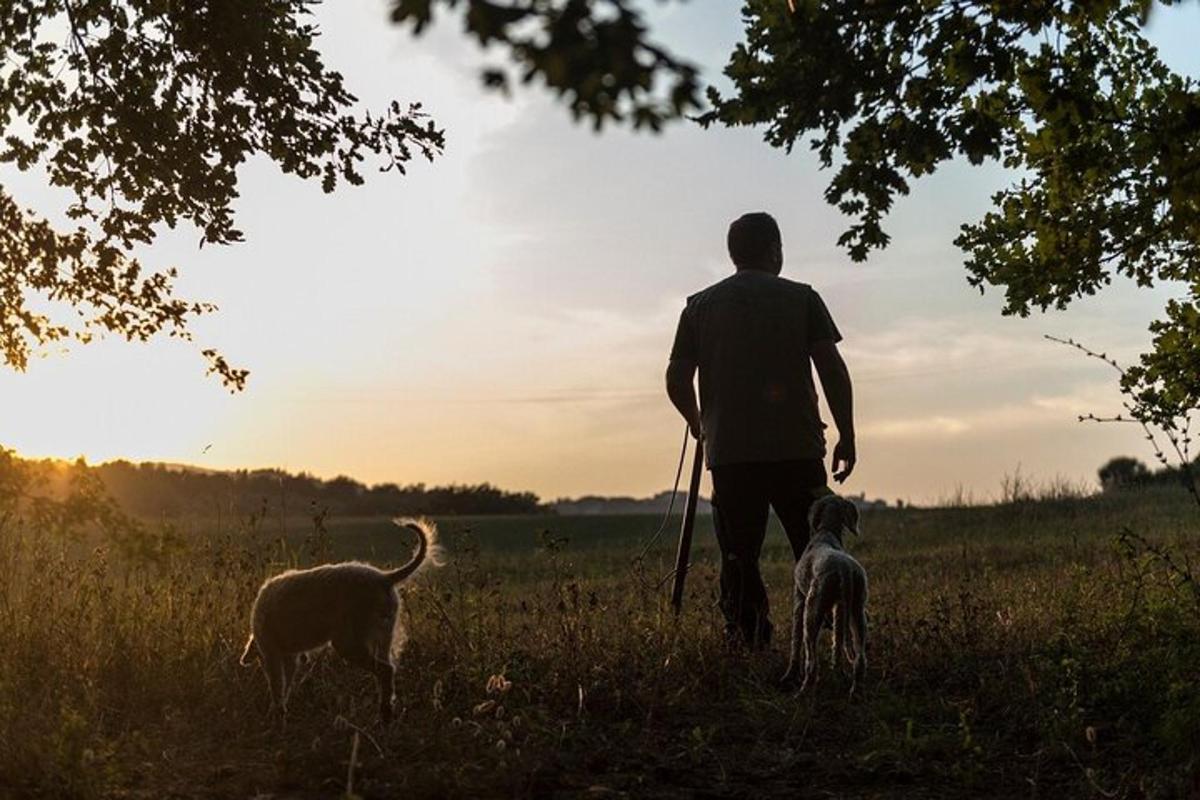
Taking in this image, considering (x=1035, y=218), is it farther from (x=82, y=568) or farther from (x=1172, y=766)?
(x=82, y=568)

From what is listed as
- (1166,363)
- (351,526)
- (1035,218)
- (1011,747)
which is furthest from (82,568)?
(351,526)

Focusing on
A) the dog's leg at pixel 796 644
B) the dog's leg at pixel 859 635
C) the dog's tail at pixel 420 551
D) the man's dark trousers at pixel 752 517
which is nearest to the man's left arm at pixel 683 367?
the man's dark trousers at pixel 752 517

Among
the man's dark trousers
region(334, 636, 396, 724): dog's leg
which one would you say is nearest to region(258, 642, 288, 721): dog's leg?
region(334, 636, 396, 724): dog's leg

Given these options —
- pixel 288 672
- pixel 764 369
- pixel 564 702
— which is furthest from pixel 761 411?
pixel 288 672

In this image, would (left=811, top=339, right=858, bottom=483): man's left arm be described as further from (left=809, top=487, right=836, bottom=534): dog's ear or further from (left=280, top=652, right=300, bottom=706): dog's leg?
(left=280, top=652, right=300, bottom=706): dog's leg

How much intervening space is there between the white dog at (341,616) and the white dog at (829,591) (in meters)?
2.52

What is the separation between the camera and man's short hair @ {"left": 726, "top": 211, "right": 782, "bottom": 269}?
8781mm

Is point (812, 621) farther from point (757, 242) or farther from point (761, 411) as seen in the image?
point (757, 242)

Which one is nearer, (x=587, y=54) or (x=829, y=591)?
(x=587, y=54)

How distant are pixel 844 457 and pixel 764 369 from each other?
906mm

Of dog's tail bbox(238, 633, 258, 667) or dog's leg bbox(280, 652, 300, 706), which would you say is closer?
dog's leg bbox(280, 652, 300, 706)

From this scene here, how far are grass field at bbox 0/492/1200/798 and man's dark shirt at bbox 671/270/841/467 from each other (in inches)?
59.8

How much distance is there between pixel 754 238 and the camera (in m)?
8.78

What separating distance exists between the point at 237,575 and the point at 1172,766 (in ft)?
22.8
